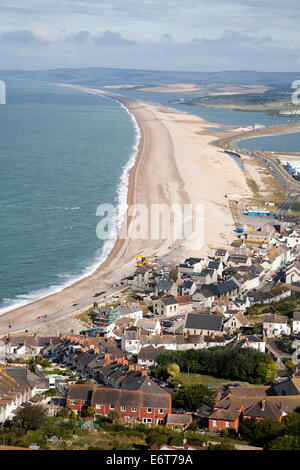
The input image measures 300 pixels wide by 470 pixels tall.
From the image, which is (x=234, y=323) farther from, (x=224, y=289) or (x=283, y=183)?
(x=283, y=183)

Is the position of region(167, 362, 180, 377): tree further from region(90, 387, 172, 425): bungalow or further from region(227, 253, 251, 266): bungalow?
region(227, 253, 251, 266): bungalow

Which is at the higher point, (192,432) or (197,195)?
(197,195)

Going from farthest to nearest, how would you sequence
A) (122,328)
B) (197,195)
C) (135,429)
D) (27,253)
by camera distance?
(197,195), (27,253), (122,328), (135,429)

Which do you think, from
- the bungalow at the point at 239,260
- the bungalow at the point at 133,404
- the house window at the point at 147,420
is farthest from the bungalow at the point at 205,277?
the house window at the point at 147,420

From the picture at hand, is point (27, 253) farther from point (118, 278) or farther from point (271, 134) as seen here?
point (271, 134)

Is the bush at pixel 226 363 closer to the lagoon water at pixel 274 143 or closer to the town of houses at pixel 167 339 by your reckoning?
the town of houses at pixel 167 339

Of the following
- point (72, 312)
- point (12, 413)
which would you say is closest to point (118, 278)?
point (72, 312)
